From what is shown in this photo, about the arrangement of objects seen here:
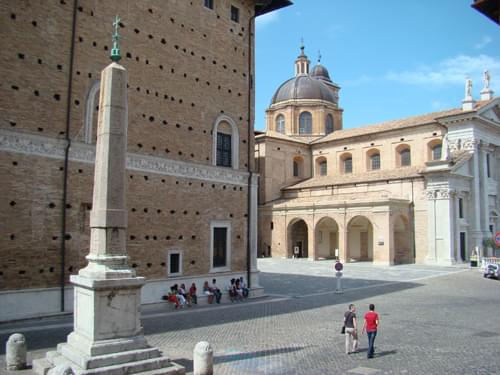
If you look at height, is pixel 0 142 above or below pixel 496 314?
above

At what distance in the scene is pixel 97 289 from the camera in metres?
7.57

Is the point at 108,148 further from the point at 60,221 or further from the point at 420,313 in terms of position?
the point at 420,313

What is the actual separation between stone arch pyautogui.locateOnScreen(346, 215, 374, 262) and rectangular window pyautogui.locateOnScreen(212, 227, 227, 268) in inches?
924

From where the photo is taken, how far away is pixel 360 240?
136 ft

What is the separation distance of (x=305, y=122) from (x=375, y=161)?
11960 mm

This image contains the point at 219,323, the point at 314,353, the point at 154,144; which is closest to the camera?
the point at 314,353

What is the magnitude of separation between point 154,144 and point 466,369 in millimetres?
11469

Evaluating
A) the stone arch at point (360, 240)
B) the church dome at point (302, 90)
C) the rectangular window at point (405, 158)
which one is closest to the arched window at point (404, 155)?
the rectangular window at point (405, 158)

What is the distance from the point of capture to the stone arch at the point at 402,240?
36844 millimetres

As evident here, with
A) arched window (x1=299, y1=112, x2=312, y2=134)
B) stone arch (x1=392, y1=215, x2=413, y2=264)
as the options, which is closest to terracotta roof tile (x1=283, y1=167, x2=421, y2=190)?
stone arch (x1=392, y1=215, x2=413, y2=264)

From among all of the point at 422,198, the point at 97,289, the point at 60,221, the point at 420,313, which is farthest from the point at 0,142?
the point at 422,198

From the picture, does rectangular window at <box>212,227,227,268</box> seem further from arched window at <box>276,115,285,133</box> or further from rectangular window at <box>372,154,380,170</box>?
arched window at <box>276,115,285,133</box>

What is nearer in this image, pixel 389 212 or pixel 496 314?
pixel 496 314

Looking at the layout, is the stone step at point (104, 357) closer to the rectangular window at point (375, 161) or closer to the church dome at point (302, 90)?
the rectangular window at point (375, 161)
